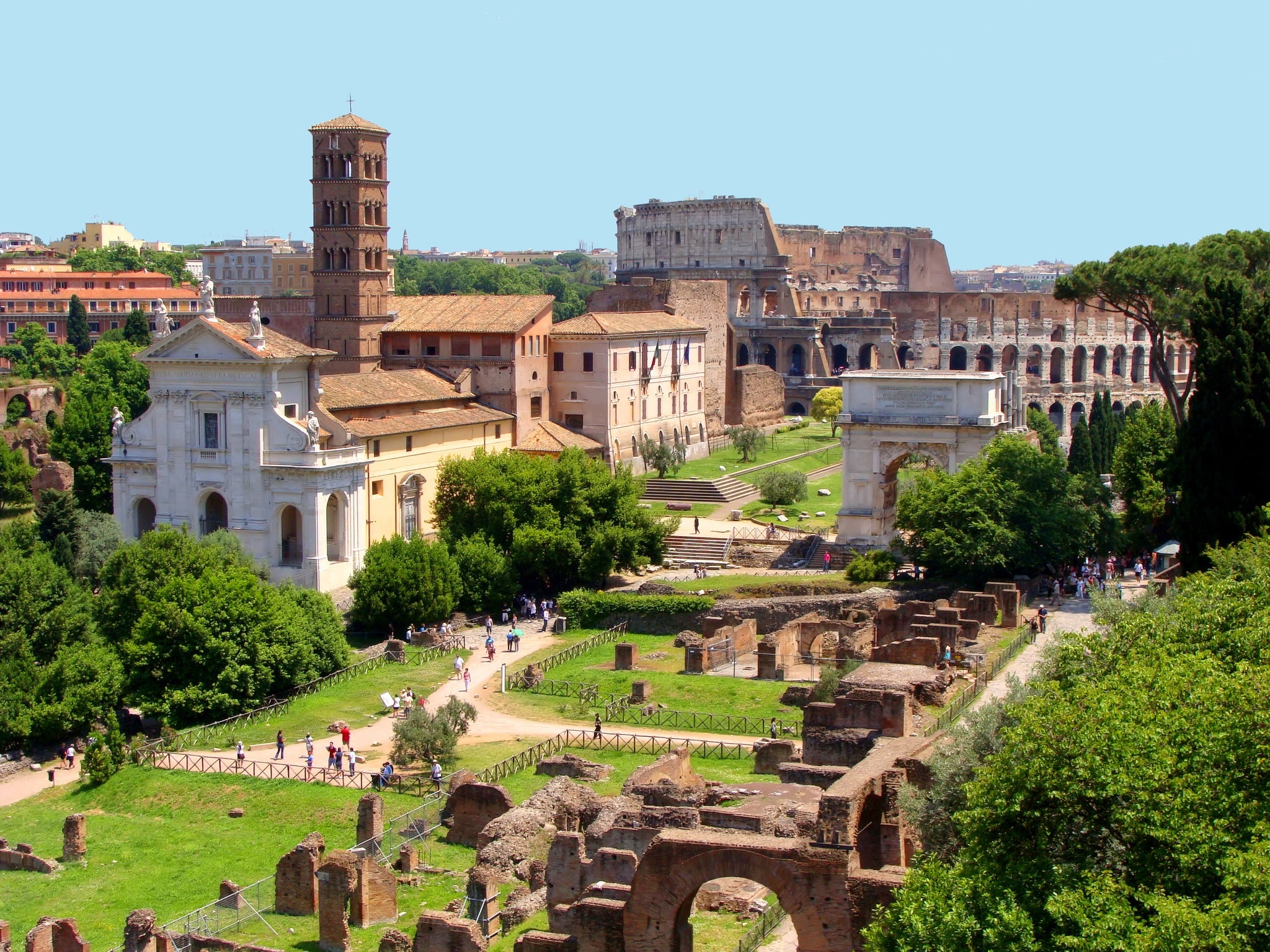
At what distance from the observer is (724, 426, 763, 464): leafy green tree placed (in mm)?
79562

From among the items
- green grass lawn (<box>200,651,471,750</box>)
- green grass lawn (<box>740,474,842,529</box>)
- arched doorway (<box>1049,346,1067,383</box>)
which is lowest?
green grass lawn (<box>200,651,471,750</box>)

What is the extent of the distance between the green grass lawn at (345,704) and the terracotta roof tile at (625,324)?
26.6 meters

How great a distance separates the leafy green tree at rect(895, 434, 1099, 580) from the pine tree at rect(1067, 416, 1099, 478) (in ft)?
55.7

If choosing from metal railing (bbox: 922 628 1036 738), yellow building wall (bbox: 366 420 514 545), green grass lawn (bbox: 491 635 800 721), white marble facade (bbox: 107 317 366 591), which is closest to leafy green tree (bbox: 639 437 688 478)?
yellow building wall (bbox: 366 420 514 545)

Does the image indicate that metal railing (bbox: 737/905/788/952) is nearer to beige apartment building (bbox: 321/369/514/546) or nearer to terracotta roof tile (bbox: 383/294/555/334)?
beige apartment building (bbox: 321/369/514/546)

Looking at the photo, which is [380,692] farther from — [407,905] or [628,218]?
[628,218]

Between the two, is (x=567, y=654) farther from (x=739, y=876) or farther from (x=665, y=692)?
(x=739, y=876)

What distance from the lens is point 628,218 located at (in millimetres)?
150750

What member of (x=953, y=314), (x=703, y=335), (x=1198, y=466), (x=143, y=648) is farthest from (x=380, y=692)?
(x=953, y=314)

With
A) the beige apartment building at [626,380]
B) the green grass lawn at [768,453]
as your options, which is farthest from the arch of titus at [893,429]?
the beige apartment building at [626,380]

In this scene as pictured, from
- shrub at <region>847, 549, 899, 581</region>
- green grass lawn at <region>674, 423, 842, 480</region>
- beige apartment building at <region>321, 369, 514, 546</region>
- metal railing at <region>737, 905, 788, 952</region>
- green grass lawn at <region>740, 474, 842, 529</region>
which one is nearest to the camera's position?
metal railing at <region>737, 905, 788, 952</region>

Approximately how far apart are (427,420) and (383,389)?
7.04 feet

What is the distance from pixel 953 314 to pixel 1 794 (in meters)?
83.9

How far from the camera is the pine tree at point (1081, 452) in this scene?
71.3 m
